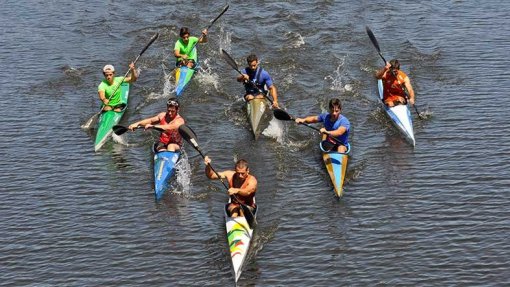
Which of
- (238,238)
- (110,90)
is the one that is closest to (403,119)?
(238,238)

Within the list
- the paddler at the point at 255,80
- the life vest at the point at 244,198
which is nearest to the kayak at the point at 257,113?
the paddler at the point at 255,80

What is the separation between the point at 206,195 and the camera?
65.0 ft

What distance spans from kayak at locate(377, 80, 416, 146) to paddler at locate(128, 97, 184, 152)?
6143 mm

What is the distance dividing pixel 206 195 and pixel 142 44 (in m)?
13.2

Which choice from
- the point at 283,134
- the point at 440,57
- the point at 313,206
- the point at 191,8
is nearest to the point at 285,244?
the point at 313,206

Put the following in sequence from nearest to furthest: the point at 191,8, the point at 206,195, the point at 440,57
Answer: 1. the point at 206,195
2. the point at 440,57
3. the point at 191,8

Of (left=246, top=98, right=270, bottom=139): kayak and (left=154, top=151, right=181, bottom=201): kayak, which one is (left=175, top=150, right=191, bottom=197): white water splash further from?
(left=246, top=98, right=270, bottom=139): kayak

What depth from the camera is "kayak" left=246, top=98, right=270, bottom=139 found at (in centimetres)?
2322

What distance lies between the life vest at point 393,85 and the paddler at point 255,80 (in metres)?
3.22

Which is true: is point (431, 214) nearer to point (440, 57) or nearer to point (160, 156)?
point (160, 156)

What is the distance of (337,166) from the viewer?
66.1 ft

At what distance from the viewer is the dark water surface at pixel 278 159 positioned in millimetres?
16969

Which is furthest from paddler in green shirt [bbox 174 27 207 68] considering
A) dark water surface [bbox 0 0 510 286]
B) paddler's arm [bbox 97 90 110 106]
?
paddler's arm [bbox 97 90 110 106]

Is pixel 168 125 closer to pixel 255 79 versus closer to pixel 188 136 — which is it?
pixel 188 136
